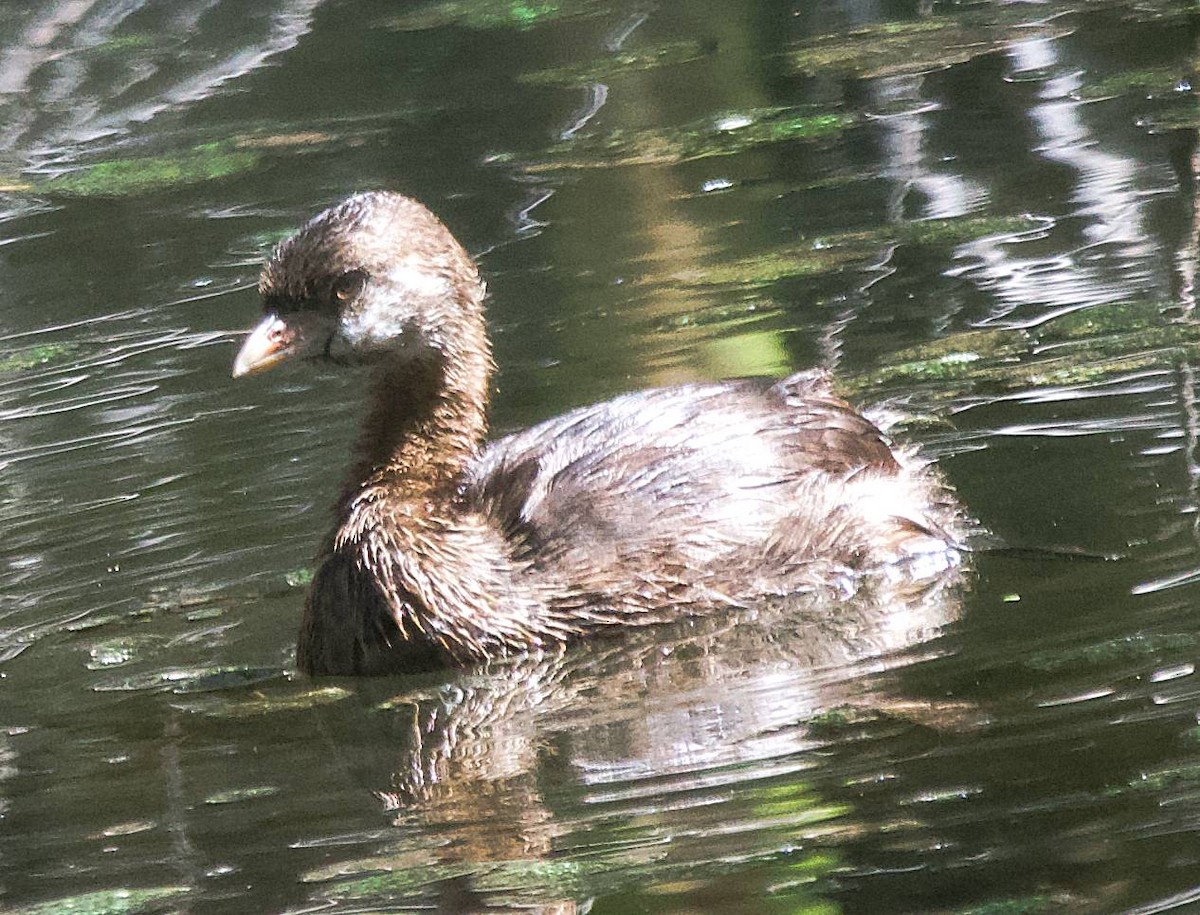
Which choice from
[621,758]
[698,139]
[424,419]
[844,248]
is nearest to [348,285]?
[424,419]

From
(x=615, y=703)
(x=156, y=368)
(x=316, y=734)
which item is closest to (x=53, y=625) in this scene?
(x=316, y=734)

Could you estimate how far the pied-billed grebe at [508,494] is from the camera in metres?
6.70

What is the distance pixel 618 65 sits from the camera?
14.3 meters

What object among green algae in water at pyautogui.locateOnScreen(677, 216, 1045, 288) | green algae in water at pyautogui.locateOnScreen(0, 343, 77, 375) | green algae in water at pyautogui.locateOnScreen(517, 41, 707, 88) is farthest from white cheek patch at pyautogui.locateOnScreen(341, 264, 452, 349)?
green algae in water at pyautogui.locateOnScreen(517, 41, 707, 88)

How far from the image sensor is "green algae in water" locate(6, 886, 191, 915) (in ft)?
16.7

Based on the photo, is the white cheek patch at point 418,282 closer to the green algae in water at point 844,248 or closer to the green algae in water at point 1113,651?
the green algae in water at point 1113,651

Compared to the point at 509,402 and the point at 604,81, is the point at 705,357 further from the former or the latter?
the point at 604,81

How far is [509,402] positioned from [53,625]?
2.24 meters

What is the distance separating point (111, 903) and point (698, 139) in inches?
308

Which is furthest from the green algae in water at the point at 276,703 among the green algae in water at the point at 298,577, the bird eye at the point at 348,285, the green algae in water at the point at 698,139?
the green algae in water at the point at 698,139

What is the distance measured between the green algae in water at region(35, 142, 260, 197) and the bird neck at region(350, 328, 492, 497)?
6467 mm

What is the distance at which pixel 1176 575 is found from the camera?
20.4ft

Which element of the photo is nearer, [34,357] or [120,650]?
[120,650]

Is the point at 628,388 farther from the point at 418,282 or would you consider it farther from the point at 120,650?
the point at 120,650
